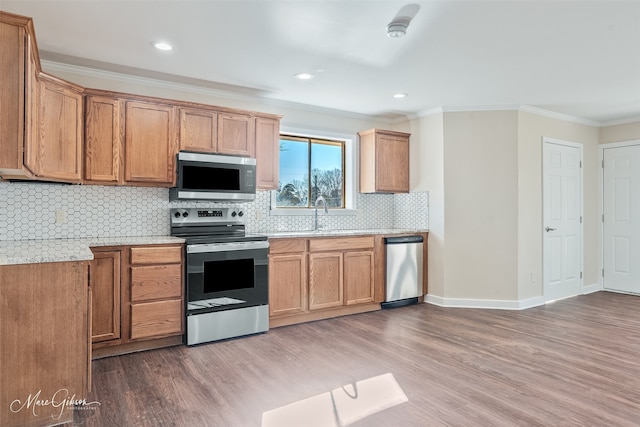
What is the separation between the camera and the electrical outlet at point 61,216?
3410 mm

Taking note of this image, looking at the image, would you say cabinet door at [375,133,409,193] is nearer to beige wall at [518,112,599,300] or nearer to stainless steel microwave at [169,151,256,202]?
beige wall at [518,112,599,300]

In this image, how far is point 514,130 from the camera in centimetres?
476

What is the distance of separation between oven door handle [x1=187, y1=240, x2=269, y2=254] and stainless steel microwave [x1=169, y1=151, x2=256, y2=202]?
0.52m

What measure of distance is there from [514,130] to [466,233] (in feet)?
4.45

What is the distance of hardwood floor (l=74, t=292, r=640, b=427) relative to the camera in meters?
2.27

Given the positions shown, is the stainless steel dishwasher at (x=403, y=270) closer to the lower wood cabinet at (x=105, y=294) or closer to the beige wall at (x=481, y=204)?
the beige wall at (x=481, y=204)

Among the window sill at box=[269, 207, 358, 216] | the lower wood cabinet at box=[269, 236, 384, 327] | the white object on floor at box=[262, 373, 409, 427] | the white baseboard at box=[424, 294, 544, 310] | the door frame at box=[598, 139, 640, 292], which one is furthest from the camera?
the door frame at box=[598, 139, 640, 292]

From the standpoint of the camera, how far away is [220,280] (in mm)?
3574

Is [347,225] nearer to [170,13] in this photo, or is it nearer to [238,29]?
[238,29]

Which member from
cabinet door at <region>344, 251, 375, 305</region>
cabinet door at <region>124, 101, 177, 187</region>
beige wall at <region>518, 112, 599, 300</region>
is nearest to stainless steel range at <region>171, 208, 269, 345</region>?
cabinet door at <region>124, 101, 177, 187</region>

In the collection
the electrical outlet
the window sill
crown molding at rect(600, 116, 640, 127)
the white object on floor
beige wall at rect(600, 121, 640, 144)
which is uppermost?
crown molding at rect(600, 116, 640, 127)

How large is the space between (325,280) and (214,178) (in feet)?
5.18

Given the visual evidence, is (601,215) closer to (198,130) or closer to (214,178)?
(214,178)

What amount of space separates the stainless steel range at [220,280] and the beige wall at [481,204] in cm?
243
